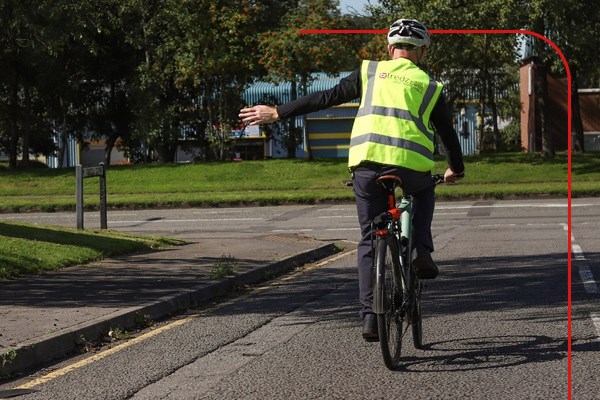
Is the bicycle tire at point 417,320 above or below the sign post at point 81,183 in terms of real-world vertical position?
below

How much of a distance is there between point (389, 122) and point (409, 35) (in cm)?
60

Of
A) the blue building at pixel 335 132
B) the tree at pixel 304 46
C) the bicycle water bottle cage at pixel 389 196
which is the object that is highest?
the tree at pixel 304 46

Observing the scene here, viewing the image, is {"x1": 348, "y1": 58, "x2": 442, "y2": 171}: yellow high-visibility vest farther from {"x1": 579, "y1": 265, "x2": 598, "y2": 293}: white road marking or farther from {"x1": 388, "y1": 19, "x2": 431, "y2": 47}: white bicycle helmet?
{"x1": 579, "y1": 265, "x2": 598, "y2": 293}: white road marking

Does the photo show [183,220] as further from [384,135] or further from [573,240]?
[384,135]

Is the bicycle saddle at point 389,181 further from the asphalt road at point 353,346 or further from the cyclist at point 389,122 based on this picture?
the asphalt road at point 353,346

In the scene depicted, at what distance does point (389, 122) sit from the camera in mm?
6797

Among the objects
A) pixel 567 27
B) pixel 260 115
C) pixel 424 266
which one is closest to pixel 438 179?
pixel 424 266

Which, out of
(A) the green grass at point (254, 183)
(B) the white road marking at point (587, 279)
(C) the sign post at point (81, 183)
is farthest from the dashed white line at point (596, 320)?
(A) the green grass at point (254, 183)

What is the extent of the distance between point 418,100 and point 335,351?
179 centimetres

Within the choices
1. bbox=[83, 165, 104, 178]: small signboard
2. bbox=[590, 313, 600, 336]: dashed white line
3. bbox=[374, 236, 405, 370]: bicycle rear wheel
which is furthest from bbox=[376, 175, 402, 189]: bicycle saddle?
bbox=[83, 165, 104, 178]: small signboard

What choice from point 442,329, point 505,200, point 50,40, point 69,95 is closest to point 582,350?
point 442,329

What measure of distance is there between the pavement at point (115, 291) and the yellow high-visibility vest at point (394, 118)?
253cm

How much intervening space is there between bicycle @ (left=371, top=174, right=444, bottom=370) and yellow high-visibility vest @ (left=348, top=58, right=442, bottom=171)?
0.51 ft

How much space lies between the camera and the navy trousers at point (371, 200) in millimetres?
6898
